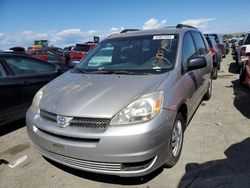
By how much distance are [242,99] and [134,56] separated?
13.1ft

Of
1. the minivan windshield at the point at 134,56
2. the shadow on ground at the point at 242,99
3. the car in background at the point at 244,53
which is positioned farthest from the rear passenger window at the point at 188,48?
the car in background at the point at 244,53

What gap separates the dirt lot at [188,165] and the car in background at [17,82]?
1.51 ft

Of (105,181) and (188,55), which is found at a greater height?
(188,55)

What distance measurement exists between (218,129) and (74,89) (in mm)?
2790

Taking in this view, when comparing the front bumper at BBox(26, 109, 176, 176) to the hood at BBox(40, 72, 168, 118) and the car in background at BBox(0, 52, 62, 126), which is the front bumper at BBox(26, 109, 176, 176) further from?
the car in background at BBox(0, 52, 62, 126)

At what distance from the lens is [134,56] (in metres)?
4.14

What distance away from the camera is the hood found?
2.90 m

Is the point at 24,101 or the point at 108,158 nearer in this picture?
the point at 108,158

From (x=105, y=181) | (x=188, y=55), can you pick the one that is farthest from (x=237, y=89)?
(x=105, y=181)

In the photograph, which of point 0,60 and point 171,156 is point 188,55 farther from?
point 0,60

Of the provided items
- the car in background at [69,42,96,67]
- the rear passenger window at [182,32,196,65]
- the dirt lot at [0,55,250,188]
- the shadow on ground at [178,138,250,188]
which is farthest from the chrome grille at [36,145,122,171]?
the car in background at [69,42,96,67]

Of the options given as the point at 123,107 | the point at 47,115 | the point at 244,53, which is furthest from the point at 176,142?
the point at 244,53

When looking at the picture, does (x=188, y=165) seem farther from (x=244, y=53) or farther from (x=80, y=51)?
(x=80, y=51)

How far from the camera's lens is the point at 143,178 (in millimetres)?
3289
